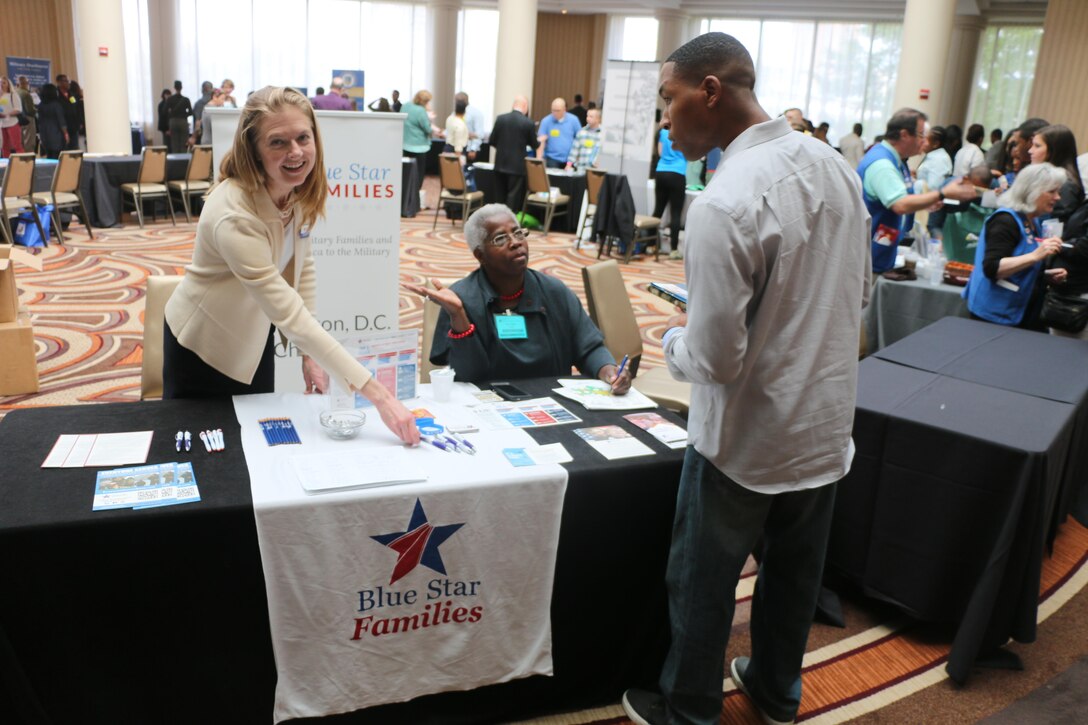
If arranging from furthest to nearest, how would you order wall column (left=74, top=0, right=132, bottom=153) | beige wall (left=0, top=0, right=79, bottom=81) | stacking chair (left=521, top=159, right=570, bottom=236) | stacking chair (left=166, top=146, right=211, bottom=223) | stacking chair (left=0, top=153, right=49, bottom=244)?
beige wall (left=0, top=0, right=79, bottom=81) < wall column (left=74, top=0, right=132, bottom=153) < stacking chair (left=521, top=159, right=570, bottom=236) < stacking chair (left=166, top=146, right=211, bottom=223) < stacking chair (left=0, top=153, right=49, bottom=244)

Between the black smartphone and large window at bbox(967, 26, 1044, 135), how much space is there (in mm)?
15161

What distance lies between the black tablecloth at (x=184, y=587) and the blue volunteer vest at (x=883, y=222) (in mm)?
3168

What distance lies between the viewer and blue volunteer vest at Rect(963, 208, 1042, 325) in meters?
3.97

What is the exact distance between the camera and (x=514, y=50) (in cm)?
1165

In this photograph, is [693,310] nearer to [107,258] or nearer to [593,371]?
[593,371]

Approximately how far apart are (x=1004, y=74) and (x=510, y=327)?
15471mm

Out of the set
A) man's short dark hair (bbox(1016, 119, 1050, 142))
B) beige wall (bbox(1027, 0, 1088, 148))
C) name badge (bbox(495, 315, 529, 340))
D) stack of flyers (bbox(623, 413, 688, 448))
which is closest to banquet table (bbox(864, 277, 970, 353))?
man's short dark hair (bbox(1016, 119, 1050, 142))

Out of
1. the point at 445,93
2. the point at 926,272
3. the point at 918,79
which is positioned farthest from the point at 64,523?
the point at 445,93

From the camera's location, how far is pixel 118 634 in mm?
1663

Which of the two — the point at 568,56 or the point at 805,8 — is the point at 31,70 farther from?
the point at 805,8

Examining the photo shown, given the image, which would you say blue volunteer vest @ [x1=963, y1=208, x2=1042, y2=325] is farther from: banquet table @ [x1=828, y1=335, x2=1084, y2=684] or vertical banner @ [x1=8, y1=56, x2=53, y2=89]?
vertical banner @ [x1=8, y1=56, x2=53, y2=89]

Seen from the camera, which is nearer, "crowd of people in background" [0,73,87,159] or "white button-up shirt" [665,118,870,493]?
"white button-up shirt" [665,118,870,493]

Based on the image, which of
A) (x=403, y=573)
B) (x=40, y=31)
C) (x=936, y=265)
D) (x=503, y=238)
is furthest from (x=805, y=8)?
(x=403, y=573)

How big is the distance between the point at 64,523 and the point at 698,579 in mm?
1254
